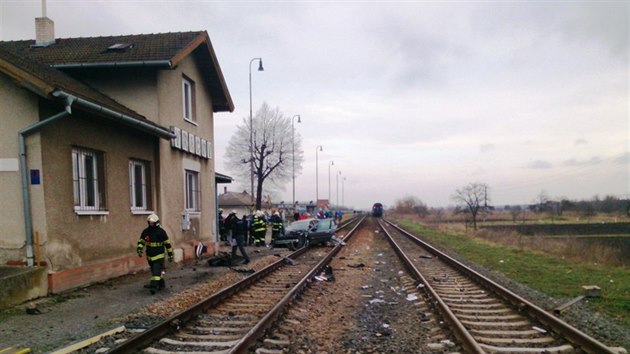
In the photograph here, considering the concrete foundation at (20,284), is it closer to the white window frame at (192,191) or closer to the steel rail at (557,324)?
the white window frame at (192,191)

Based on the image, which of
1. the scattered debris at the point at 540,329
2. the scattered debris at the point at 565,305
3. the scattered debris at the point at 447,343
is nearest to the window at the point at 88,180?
the scattered debris at the point at 447,343

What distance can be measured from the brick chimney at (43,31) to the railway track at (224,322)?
11223 millimetres

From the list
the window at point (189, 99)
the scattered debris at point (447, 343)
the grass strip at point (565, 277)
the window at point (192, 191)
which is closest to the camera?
the scattered debris at point (447, 343)

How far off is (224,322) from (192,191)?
32.5 feet

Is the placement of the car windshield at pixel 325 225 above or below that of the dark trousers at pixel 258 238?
above

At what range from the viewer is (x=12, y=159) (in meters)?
8.88

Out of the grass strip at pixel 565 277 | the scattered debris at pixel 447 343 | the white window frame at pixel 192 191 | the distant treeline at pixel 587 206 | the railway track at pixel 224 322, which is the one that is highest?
the white window frame at pixel 192 191

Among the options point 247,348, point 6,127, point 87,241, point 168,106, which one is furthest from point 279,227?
point 247,348

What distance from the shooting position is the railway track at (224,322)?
5805 mm

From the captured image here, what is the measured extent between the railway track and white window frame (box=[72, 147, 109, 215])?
3822 millimetres

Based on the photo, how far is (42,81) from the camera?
8453 mm

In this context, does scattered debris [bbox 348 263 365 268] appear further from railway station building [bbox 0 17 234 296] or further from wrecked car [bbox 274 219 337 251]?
wrecked car [bbox 274 219 337 251]

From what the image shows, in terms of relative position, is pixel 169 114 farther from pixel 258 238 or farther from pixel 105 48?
pixel 258 238

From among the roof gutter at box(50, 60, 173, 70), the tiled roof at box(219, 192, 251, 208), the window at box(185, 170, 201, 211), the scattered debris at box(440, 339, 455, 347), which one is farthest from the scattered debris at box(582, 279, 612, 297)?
the tiled roof at box(219, 192, 251, 208)
